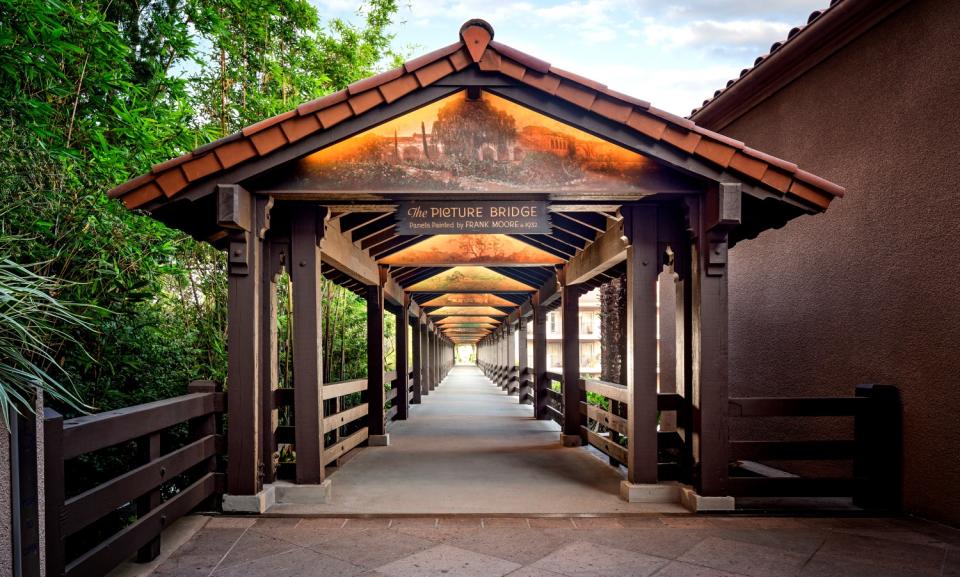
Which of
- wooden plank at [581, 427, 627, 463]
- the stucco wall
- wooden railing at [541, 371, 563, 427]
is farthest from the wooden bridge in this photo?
wooden railing at [541, 371, 563, 427]

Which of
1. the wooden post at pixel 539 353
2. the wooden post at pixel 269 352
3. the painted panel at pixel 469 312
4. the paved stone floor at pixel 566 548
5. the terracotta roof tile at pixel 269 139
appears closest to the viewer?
the paved stone floor at pixel 566 548

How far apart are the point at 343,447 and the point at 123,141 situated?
3.76 meters

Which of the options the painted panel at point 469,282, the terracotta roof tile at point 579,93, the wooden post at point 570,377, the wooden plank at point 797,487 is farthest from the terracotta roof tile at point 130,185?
the painted panel at point 469,282

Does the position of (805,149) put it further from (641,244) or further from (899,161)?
(641,244)

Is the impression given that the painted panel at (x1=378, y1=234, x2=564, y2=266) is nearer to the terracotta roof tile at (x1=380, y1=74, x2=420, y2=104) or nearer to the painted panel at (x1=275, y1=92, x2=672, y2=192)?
the painted panel at (x1=275, y1=92, x2=672, y2=192)

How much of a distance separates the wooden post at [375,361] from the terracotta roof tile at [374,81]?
424 centimetres

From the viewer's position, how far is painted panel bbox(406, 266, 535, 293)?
33.8 ft

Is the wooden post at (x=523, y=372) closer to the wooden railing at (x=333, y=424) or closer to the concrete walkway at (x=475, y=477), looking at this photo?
the concrete walkway at (x=475, y=477)

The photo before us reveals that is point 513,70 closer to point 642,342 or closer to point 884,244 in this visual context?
point 642,342

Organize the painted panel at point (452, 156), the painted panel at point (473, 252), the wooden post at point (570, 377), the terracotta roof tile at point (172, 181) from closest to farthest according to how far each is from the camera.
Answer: the terracotta roof tile at point (172, 181), the painted panel at point (452, 156), the painted panel at point (473, 252), the wooden post at point (570, 377)

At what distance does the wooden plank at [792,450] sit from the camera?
189 inches

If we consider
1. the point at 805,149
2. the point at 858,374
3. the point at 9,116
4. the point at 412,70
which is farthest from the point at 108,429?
the point at 805,149

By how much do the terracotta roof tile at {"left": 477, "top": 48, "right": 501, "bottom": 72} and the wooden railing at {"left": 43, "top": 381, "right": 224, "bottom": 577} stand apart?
10.4ft

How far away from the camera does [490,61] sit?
14.6 feet
